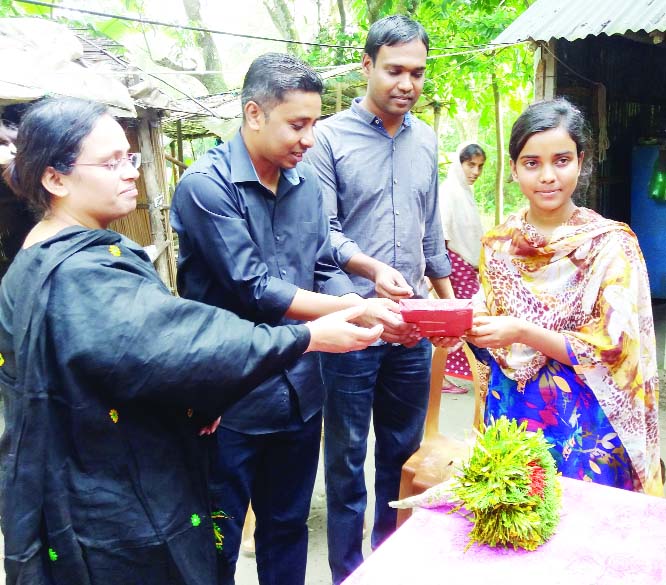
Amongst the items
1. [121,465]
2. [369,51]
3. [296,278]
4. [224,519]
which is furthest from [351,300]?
[369,51]

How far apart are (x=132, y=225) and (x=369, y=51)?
5153 millimetres

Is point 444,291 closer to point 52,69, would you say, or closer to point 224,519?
point 224,519

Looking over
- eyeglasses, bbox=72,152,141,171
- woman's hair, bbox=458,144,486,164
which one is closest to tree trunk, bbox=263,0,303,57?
woman's hair, bbox=458,144,486,164

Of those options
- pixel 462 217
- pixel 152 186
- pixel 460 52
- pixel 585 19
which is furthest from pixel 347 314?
pixel 460 52

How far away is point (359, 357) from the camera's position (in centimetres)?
262

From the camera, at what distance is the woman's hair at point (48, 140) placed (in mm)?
1563

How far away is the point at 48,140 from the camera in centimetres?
156

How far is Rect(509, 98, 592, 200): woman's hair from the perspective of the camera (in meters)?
2.03

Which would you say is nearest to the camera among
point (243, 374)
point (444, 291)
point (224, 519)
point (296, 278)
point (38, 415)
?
point (38, 415)

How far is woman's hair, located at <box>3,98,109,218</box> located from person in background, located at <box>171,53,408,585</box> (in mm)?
492

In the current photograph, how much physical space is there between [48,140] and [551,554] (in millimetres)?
1510

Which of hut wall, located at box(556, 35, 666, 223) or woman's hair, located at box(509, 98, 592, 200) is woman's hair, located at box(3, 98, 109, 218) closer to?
woman's hair, located at box(509, 98, 592, 200)

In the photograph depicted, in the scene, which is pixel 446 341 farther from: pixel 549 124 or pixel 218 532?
pixel 218 532

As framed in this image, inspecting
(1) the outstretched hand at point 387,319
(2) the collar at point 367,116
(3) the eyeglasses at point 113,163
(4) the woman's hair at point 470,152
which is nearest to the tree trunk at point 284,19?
(4) the woman's hair at point 470,152
